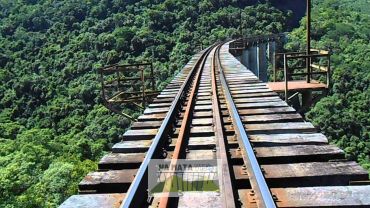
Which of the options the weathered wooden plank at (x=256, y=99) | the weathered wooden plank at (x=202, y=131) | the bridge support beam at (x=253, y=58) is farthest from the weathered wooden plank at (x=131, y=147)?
the bridge support beam at (x=253, y=58)

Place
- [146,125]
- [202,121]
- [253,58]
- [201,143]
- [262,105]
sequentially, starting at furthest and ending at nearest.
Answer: [253,58] < [262,105] < [202,121] < [146,125] < [201,143]

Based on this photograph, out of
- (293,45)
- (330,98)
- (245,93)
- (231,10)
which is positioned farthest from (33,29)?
(245,93)

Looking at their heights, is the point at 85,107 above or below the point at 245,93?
below

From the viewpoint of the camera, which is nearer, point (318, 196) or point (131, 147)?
point (318, 196)

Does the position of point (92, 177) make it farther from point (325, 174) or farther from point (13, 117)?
point (13, 117)

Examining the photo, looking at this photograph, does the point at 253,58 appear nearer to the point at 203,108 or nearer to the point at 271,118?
the point at 203,108

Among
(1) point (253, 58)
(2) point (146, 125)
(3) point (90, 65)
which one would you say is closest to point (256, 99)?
(2) point (146, 125)
